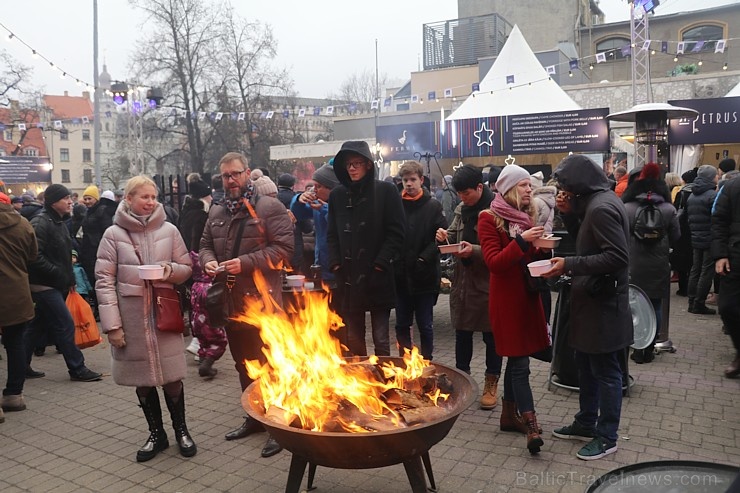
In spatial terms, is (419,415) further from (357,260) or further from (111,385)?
(111,385)

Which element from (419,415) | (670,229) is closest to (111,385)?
(419,415)

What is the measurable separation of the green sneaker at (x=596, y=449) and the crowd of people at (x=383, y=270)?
0.04 feet

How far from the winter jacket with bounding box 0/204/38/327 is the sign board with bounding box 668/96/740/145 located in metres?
15.7

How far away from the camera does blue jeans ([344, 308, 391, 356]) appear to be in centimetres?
489

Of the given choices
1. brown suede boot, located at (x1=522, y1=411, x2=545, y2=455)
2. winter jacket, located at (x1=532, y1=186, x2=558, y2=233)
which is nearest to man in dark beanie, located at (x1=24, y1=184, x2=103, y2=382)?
brown suede boot, located at (x1=522, y1=411, x2=545, y2=455)

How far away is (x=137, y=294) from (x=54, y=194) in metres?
2.85

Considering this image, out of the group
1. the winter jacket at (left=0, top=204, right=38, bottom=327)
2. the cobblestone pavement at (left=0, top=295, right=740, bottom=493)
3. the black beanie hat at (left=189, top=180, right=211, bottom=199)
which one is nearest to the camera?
the cobblestone pavement at (left=0, top=295, right=740, bottom=493)

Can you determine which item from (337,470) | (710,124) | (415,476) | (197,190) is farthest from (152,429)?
(710,124)

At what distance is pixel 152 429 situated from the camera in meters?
4.33

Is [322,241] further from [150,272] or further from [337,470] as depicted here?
[337,470]

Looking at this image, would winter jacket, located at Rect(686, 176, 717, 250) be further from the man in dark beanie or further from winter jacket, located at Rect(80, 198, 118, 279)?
winter jacket, located at Rect(80, 198, 118, 279)

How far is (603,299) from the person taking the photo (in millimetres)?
3807

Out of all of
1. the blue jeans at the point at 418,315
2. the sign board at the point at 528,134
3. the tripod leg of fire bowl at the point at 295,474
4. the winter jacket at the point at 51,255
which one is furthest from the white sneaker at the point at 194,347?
the sign board at the point at 528,134

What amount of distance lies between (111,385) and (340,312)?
2843mm
